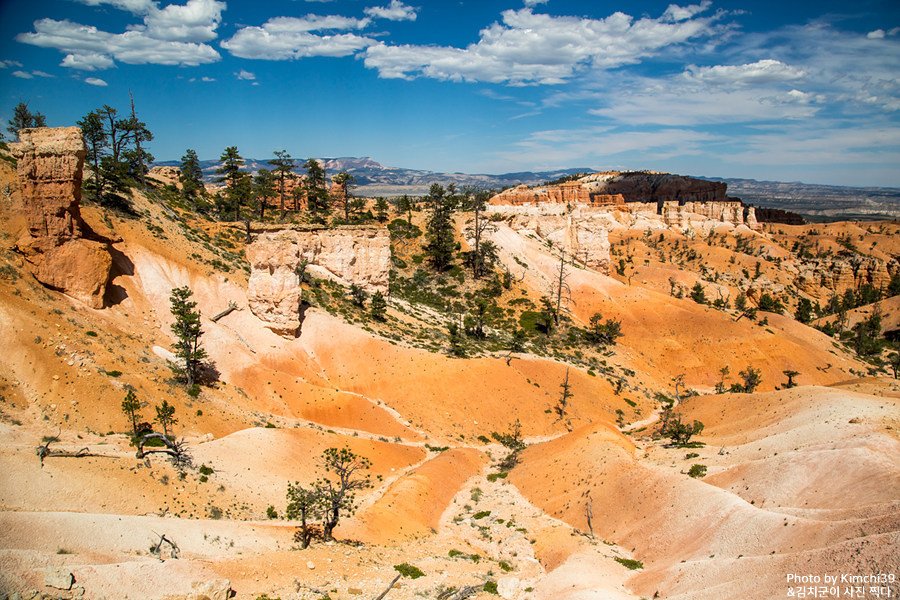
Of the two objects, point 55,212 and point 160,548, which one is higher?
point 55,212

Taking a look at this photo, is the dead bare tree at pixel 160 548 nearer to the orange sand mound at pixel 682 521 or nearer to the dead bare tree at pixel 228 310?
the orange sand mound at pixel 682 521

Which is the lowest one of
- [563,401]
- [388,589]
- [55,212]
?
[563,401]

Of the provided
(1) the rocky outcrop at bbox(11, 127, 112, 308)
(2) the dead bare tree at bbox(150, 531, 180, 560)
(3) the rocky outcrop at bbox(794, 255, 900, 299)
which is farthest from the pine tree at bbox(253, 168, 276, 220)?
(3) the rocky outcrop at bbox(794, 255, 900, 299)

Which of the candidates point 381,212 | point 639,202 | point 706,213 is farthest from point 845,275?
point 381,212

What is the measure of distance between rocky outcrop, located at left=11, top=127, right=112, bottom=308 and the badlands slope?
1131 mm

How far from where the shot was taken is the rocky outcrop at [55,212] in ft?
97.6

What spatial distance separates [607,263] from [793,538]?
67.4 meters

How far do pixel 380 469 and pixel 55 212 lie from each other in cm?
2646

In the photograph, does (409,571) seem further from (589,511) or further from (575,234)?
(575,234)

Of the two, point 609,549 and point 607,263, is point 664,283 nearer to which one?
point 607,263

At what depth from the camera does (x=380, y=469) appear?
31875mm

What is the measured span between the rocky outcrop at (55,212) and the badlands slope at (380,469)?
113 centimetres

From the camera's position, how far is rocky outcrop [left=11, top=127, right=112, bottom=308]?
29734mm

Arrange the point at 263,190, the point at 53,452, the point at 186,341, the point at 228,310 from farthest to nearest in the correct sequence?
the point at 263,190 → the point at 228,310 → the point at 186,341 → the point at 53,452
